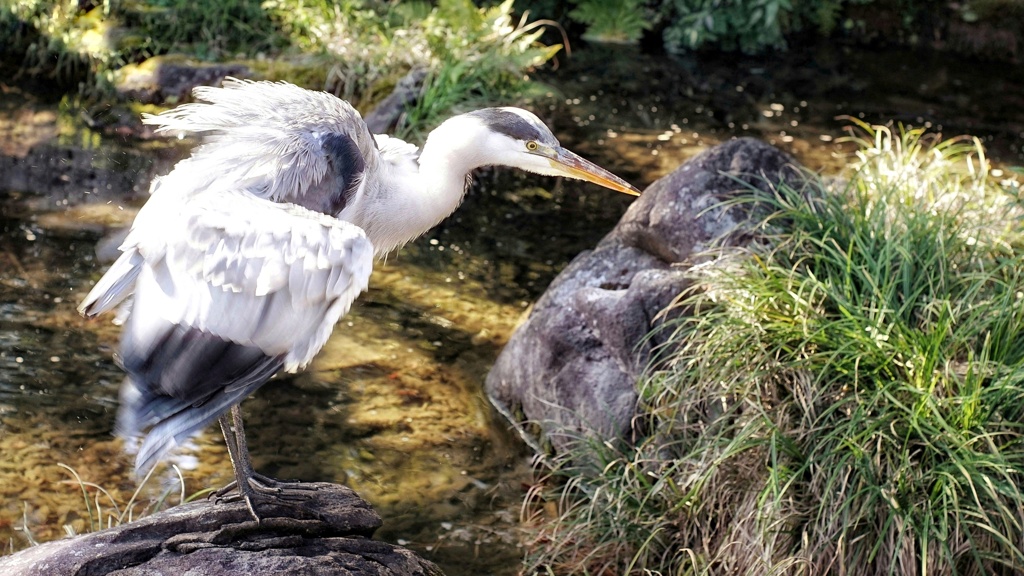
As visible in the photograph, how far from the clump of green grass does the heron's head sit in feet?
3.09

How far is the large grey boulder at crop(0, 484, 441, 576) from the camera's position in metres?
2.93

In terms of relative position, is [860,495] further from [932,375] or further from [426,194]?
[426,194]

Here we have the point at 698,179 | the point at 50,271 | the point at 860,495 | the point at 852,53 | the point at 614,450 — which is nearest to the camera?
the point at 860,495

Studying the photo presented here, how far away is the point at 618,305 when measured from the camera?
4.74 metres

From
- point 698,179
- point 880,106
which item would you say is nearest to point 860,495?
point 698,179

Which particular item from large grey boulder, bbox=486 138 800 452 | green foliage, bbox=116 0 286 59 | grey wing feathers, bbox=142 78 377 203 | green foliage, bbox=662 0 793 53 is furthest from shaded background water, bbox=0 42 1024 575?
green foliage, bbox=662 0 793 53

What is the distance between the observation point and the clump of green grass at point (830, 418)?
130 inches

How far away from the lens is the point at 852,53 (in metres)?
13.0

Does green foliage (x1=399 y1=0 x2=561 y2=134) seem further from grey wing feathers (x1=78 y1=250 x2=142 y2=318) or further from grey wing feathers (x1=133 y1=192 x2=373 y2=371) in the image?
grey wing feathers (x1=133 y1=192 x2=373 y2=371)

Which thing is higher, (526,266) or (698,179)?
(698,179)

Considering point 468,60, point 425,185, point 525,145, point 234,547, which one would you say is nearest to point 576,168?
point 525,145

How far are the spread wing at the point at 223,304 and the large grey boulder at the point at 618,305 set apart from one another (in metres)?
1.75

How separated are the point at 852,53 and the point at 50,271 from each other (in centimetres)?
1023

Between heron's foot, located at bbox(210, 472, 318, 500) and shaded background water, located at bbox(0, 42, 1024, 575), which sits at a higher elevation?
heron's foot, located at bbox(210, 472, 318, 500)
